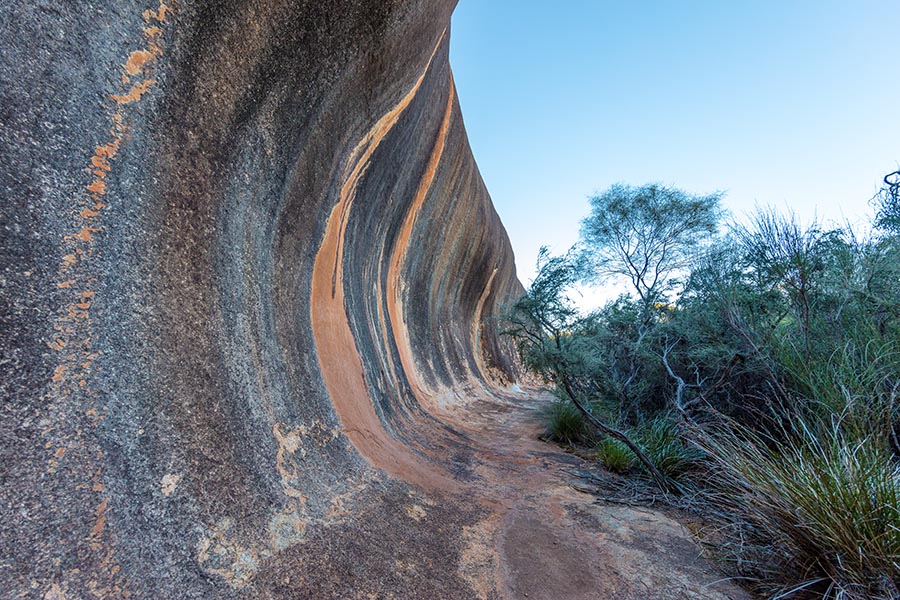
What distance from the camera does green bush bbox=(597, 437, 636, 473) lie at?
4.02 meters

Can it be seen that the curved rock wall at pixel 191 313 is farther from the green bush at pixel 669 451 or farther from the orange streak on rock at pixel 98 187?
the green bush at pixel 669 451

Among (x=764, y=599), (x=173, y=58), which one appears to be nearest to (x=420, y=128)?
(x=173, y=58)

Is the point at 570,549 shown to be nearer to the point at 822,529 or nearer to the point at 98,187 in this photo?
the point at 822,529

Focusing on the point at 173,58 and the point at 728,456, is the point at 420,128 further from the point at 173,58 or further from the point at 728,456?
the point at 728,456

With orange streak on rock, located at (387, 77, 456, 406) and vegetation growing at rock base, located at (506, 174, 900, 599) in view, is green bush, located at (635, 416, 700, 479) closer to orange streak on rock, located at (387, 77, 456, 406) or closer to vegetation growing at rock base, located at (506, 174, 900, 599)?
vegetation growing at rock base, located at (506, 174, 900, 599)

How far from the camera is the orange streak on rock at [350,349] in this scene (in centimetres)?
335

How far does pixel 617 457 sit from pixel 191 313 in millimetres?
4151

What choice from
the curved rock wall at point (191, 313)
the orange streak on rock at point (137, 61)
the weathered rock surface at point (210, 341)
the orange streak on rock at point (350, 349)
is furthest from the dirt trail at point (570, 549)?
the orange streak on rock at point (137, 61)

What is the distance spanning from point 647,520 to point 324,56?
437cm

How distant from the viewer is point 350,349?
14.2 ft

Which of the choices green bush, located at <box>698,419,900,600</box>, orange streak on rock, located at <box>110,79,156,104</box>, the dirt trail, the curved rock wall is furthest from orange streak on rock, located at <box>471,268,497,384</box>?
orange streak on rock, located at <box>110,79,156,104</box>

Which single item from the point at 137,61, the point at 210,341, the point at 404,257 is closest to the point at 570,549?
the point at 210,341

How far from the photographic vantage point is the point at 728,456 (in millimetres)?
2557

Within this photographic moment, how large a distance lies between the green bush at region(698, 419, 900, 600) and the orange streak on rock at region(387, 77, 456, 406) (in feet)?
16.1
